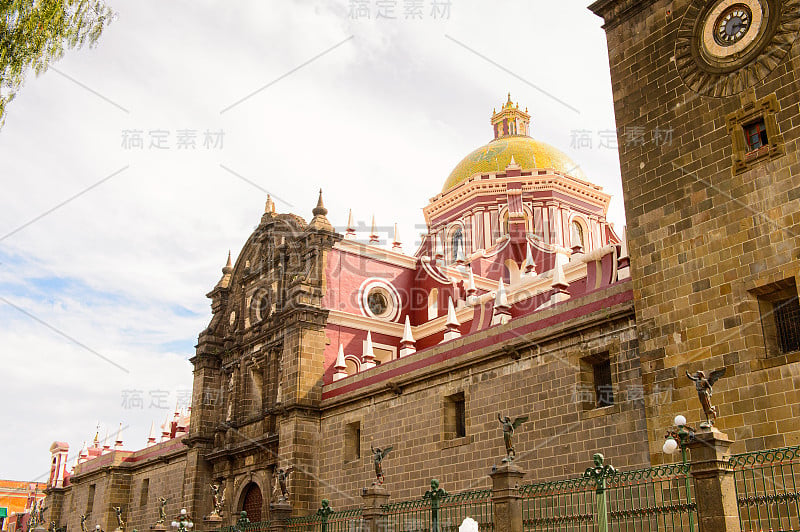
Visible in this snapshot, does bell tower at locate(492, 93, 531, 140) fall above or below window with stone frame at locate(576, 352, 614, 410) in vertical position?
above

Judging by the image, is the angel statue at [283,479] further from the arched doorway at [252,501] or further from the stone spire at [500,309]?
the stone spire at [500,309]

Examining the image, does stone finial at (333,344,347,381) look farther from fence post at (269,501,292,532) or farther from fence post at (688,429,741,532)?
fence post at (688,429,741,532)

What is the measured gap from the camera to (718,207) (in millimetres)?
14062

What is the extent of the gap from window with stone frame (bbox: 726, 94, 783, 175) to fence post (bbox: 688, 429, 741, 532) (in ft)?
19.4

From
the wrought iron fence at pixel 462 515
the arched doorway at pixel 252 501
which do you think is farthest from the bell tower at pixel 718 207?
the arched doorway at pixel 252 501

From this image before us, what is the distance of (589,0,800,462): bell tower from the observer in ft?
42.8

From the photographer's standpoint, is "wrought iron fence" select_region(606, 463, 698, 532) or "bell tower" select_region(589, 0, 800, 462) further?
"bell tower" select_region(589, 0, 800, 462)

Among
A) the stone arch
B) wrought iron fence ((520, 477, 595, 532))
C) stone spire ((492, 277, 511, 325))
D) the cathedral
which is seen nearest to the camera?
the cathedral

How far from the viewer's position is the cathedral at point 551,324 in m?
13.5

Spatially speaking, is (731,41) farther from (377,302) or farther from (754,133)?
(377,302)

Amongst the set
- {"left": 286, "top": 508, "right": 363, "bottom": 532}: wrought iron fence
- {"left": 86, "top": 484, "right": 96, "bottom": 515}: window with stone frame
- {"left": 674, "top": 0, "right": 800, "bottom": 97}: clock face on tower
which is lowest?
{"left": 286, "top": 508, "right": 363, "bottom": 532}: wrought iron fence

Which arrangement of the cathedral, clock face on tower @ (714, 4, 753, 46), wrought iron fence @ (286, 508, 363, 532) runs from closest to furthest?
the cathedral < clock face on tower @ (714, 4, 753, 46) < wrought iron fence @ (286, 508, 363, 532)

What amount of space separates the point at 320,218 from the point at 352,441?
828 centimetres

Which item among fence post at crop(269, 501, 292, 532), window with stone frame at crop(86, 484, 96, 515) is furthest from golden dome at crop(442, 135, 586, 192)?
fence post at crop(269, 501, 292, 532)
